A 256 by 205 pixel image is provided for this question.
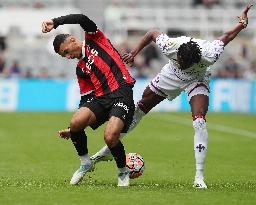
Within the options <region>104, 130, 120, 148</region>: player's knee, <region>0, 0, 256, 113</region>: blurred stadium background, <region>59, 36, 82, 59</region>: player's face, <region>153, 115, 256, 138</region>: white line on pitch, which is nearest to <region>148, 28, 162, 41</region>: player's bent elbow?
<region>59, 36, 82, 59</region>: player's face

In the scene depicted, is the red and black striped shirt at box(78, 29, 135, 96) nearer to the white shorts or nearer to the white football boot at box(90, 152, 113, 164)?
the white shorts

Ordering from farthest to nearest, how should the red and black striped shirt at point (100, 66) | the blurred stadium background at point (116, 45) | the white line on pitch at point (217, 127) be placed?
the blurred stadium background at point (116, 45) → the white line on pitch at point (217, 127) → the red and black striped shirt at point (100, 66)

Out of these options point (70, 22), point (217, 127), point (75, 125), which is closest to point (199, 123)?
point (75, 125)

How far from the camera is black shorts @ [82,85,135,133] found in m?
11.2

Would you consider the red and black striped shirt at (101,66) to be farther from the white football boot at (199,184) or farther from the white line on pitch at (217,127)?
the white line on pitch at (217,127)

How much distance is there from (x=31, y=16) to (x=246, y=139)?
51.9 feet

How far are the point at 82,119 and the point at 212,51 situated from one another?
75.6 inches

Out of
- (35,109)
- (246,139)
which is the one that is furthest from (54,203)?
(35,109)

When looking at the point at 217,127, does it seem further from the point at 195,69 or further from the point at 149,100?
the point at 195,69

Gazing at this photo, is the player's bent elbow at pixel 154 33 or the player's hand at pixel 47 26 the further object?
the player's bent elbow at pixel 154 33

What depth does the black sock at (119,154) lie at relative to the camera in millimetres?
11180

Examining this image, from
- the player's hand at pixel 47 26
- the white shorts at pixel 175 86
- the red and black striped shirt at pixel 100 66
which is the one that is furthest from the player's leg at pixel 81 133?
the white shorts at pixel 175 86

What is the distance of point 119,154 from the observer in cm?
1123

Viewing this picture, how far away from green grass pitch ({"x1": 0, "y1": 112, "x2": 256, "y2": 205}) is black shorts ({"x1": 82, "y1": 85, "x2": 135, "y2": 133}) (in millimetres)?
880
